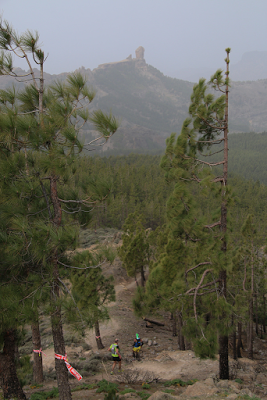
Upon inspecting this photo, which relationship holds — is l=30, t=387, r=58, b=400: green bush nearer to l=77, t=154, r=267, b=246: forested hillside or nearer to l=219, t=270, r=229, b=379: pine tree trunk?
l=219, t=270, r=229, b=379: pine tree trunk

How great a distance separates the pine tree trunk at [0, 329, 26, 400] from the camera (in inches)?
215

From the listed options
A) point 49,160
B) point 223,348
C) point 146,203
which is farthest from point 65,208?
point 146,203

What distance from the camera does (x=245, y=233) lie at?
47.8 feet

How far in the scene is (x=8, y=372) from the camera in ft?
18.1

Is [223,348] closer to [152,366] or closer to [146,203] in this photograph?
[152,366]

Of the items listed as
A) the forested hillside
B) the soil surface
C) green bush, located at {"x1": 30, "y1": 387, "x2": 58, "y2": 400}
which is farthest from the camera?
the forested hillside

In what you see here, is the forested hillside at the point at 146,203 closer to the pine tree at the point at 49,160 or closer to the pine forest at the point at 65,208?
the pine forest at the point at 65,208

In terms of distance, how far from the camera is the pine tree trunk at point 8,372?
547 cm

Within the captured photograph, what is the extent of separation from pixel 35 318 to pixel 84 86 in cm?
440

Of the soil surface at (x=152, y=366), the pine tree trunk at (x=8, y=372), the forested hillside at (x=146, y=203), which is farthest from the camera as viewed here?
the forested hillside at (x=146, y=203)

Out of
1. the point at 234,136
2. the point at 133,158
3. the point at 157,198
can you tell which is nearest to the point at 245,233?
the point at 157,198

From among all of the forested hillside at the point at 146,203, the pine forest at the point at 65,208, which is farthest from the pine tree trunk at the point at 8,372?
the forested hillside at the point at 146,203

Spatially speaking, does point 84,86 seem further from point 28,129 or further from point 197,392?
point 197,392

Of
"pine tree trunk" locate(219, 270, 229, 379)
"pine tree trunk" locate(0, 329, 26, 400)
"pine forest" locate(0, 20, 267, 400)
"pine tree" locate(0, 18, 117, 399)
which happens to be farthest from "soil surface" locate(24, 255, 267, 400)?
"pine tree" locate(0, 18, 117, 399)
